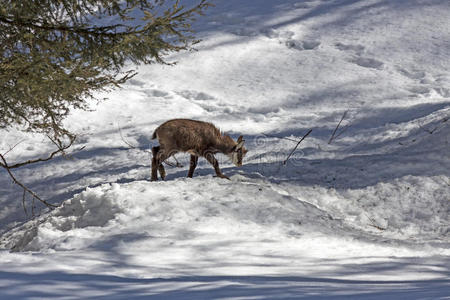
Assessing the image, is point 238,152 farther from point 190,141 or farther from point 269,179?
point 190,141

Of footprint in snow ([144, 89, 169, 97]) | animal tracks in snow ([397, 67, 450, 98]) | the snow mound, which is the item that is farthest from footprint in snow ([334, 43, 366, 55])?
the snow mound

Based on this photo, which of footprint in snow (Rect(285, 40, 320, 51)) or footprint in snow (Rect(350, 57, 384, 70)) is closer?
footprint in snow (Rect(350, 57, 384, 70))

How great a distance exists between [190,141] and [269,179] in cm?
161

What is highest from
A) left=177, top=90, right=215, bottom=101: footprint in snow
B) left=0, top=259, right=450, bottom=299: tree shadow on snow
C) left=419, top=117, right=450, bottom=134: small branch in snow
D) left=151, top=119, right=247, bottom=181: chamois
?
left=177, top=90, right=215, bottom=101: footprint in snow

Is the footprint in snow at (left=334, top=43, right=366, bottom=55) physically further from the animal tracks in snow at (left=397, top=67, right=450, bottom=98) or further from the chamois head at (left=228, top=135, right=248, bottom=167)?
the chamois head at (left=228, top=135, right=248, bottom=167)

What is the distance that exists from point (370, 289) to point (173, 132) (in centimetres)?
487

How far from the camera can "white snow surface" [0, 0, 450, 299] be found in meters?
3.89

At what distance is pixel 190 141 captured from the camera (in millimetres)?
7785

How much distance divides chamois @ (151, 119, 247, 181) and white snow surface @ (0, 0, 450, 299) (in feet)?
1.41

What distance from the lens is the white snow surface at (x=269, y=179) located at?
12.8ft

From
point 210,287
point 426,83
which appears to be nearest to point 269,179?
point 210,287

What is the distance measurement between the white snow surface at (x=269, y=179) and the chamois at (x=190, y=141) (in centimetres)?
43

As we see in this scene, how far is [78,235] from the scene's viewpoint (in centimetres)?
539

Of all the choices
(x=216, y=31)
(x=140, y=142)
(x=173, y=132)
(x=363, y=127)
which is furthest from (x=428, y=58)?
(x=173, y=132)
